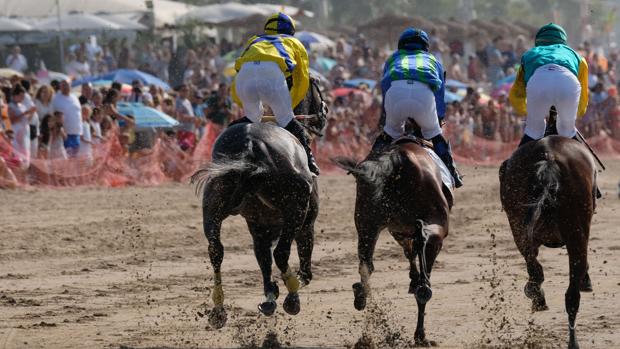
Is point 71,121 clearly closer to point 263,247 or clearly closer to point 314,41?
point 263,247

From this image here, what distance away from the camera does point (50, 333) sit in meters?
9.51

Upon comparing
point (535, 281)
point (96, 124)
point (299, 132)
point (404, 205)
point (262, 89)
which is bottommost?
point (96, 124)

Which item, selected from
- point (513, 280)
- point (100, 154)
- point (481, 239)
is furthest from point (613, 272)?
point (100, 154)

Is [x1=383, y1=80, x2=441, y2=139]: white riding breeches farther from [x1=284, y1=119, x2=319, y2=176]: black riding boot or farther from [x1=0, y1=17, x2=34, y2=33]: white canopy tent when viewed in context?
[x1=0, y1=17, x2=34, y2=33]: white canopy tent

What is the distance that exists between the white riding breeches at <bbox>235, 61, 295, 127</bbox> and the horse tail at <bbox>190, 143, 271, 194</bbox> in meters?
0.86

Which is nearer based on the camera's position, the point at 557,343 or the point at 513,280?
the point at 557,343

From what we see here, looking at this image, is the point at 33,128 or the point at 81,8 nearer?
the point at 33,128

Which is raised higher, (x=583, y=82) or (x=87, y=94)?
(x=583, y=82)

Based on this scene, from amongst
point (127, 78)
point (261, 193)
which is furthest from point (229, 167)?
point (127, 78)

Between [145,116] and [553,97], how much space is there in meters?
11.9

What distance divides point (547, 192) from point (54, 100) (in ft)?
39.7

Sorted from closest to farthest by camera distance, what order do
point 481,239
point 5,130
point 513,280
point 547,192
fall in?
1. point 547,192
2. point 513,280
3. point 481,239
4. point 5,130

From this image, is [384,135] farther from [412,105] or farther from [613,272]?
[613,272]

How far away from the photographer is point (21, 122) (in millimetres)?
18750
